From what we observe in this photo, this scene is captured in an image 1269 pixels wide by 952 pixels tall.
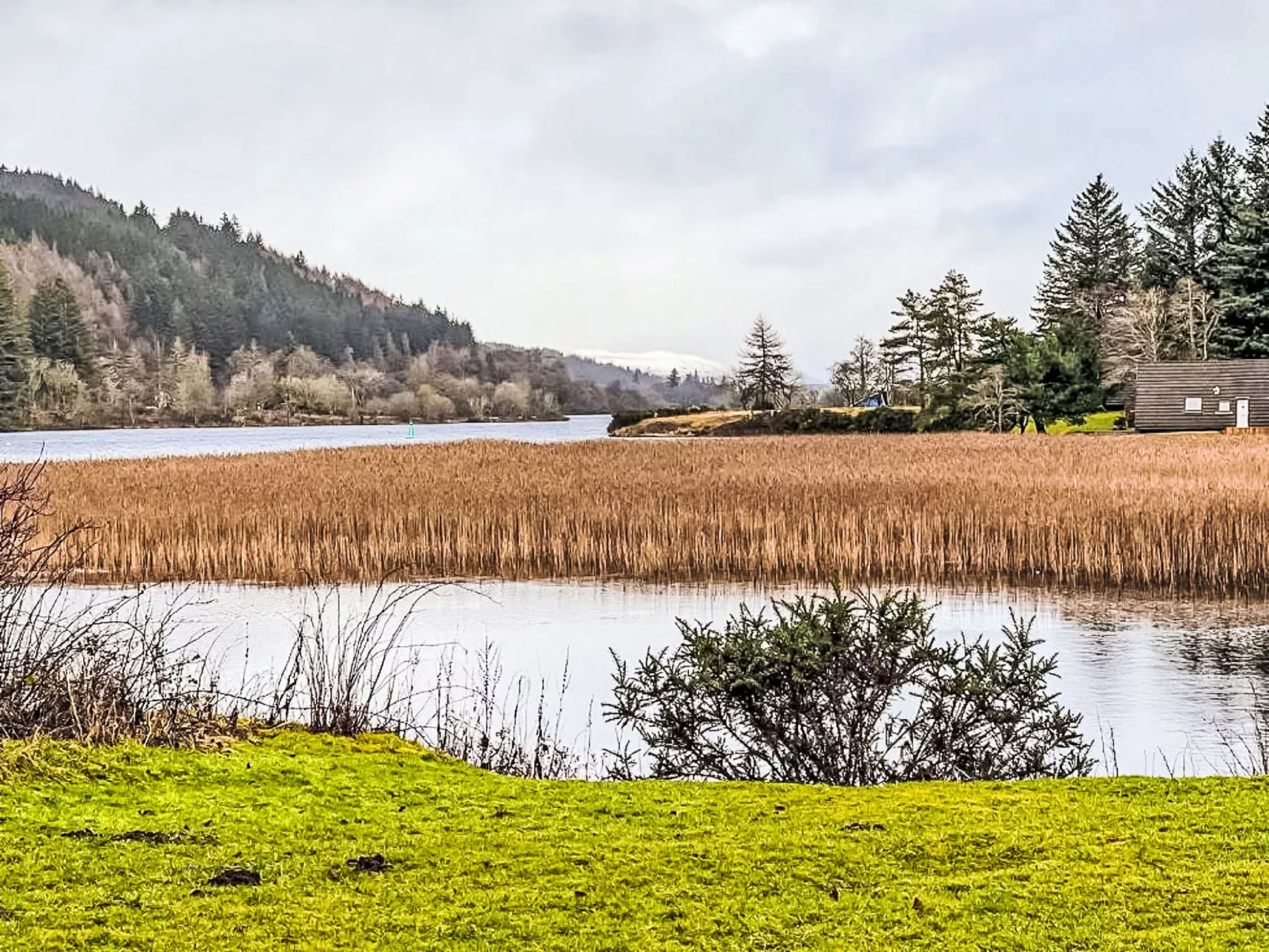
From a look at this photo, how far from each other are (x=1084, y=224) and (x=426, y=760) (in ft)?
276

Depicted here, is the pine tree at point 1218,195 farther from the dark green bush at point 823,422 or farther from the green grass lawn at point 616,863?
the green grass lawn at point 616,863

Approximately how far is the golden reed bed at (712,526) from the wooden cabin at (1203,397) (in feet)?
77.0

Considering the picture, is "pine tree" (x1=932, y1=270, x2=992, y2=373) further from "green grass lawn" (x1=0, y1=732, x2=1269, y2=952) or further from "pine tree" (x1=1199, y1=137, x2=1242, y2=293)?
"green grass lawn" (x1=0, y1=732, x2=1269, y2=952)

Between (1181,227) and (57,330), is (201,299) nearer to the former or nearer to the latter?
(57,330)

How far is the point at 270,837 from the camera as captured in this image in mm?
3932

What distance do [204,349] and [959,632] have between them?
15032cm

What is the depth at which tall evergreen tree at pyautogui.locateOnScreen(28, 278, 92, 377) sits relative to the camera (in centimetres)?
11200

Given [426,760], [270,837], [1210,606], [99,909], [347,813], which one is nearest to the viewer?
[99,909]

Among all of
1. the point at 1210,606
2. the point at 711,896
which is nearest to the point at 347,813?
the point at 711,896

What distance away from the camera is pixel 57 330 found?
370ft

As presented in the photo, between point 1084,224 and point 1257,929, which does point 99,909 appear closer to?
point 1257,929

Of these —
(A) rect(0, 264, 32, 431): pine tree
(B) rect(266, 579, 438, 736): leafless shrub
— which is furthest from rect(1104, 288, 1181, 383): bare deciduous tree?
(A) rect(0, 264, 32, 431): pine tree

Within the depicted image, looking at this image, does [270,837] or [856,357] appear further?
[856,357]

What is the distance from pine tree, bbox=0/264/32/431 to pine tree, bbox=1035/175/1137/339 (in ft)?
240
